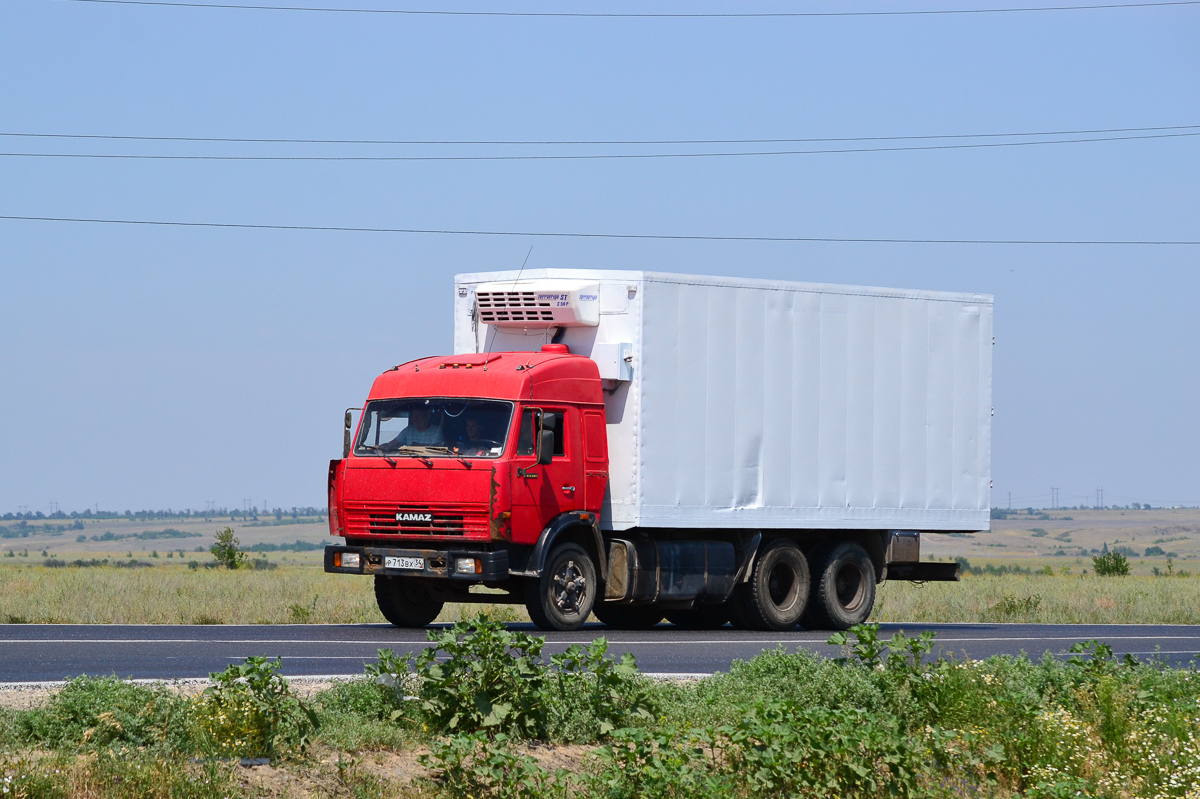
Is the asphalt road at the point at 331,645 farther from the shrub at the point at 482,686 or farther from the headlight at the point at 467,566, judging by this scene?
the shrub at the point at 482,686

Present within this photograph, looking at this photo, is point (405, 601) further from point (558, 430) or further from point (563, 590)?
point (558, 430)

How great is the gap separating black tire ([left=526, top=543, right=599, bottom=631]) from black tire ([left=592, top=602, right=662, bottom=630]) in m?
2.40

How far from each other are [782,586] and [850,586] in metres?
1.14

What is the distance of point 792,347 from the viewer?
66.2 ft

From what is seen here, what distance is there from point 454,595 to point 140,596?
8.17 m

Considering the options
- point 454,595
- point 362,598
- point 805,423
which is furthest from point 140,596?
point 805,423

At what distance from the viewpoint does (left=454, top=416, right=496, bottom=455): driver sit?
58.8ft

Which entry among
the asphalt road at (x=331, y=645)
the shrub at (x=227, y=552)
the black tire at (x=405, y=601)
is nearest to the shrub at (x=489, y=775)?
the asphalt road at (x=331, y=645)

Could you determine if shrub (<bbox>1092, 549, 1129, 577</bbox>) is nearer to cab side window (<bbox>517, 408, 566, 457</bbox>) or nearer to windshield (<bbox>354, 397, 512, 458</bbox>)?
Answer: cab side window (<bbox>517, 408, 566, 457</bbox>)

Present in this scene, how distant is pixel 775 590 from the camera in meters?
20.9

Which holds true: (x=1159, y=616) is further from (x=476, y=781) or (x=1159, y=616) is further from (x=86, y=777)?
(x=86, y=777)

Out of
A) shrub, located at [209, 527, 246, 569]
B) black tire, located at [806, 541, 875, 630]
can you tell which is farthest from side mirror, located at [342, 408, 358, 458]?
shrub, located at [209, 527, 246, 569]

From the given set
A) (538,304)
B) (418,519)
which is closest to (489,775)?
(418,519)

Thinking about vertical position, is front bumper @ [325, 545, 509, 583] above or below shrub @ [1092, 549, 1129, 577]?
above
